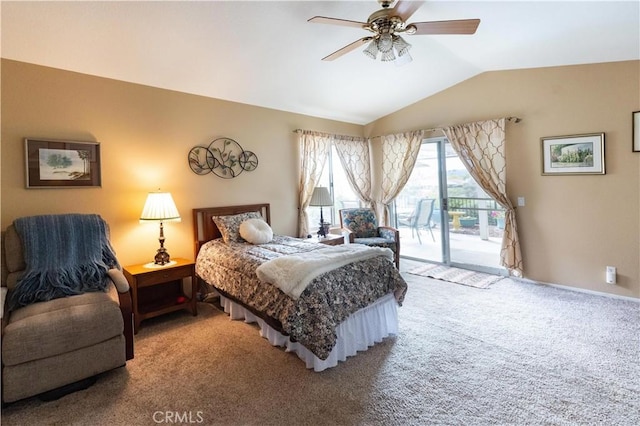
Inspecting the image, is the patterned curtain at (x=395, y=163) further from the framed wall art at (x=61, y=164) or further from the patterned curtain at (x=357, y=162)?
the framed wall art at (x=61, y=164)

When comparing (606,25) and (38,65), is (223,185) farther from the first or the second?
(606,25)

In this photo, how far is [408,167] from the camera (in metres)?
5.24

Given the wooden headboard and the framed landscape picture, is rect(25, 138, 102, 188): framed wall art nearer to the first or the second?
the wooden headboard

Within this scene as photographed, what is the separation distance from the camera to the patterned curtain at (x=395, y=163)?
5.17 meters

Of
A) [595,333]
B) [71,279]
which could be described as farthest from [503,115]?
[71,279]

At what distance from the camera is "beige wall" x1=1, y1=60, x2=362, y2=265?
2803 millimetres

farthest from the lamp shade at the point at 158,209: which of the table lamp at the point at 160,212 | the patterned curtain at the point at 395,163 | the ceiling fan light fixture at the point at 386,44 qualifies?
the patterned curtain at the point at 395,163

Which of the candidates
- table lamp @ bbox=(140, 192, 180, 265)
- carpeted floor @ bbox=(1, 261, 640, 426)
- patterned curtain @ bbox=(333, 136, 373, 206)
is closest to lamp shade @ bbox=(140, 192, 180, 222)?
table lamp @ bbox=(140, 192, 180, 265)

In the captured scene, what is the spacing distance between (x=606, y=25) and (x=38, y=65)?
206 inches

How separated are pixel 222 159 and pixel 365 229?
7.77 ft

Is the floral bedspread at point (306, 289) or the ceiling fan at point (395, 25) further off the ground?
the ceiling fan at point (395, 25)

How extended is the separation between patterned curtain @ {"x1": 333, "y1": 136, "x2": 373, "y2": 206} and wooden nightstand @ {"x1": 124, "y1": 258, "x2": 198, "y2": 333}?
3227 millimetres

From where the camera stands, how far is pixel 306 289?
226 centimetres

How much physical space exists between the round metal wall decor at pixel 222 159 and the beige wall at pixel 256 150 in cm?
9
